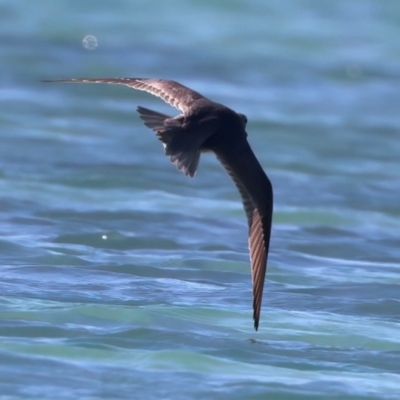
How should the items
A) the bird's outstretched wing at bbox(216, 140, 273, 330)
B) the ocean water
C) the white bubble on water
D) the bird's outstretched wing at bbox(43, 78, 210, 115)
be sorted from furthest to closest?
1. the white bubble on water
2. the bird's outstretched wing at bbox(43, 78, 210, 115)
3. the bird's outstretched wing at bbox(216, 140, 273, 330)
4. the ocean water

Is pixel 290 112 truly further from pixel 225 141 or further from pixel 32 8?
pixel 225 141

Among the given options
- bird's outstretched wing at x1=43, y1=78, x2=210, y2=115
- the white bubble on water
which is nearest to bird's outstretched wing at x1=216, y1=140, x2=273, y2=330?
bird's outstretched wing at x1=43, y1=78, x2=210, y2=115

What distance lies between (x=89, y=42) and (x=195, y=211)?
6.37 metres

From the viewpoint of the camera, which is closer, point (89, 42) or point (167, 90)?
point (167, 90)

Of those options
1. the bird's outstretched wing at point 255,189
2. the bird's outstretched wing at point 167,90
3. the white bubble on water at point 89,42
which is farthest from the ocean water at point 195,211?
the bird's outstretched wing at point 167,90

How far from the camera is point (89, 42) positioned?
14.3 metres

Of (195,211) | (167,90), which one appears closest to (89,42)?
(195,211)

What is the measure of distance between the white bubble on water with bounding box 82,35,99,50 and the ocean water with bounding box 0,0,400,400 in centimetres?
4

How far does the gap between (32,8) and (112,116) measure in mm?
4691

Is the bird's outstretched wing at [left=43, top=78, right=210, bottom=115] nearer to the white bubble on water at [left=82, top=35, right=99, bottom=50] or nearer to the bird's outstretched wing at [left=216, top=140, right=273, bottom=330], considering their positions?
the bird's outstretched wing at [left=216, top=140, right=273, bottom=330]

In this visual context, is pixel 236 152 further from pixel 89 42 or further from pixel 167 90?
pixel 89 42

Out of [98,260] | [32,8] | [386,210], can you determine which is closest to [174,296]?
[98,260]

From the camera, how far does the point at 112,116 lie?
36.9 feet

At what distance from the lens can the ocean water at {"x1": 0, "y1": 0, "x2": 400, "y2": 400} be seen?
5043 millimetres
